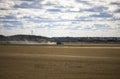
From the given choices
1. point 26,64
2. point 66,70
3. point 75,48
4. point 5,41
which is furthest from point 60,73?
point 75,48

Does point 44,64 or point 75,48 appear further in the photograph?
point 75,48

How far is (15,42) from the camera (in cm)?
915

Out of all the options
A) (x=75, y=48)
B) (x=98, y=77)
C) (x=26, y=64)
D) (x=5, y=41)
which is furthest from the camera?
(x=75, y=48)

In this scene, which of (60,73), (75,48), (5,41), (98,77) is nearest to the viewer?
(98,77)

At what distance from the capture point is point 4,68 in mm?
5617

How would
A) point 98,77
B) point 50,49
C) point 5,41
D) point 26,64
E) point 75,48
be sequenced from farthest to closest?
point 75,48 < point 50,49 < point 5,41 < point 26,64 < point 98,77

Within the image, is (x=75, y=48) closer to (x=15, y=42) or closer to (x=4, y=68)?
(x=15, y=42)

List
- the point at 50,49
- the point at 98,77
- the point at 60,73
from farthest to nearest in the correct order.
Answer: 1. the point at 50,49
2. the point at 60,73
3. the point at 98,77

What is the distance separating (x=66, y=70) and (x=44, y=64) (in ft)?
3.17

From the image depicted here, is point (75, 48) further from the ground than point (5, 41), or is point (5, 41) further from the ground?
point (5, 41)

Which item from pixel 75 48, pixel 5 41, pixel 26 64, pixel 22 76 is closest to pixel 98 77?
pixel 22 76

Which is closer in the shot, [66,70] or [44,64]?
[66,70]

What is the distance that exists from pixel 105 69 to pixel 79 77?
915 millimetres

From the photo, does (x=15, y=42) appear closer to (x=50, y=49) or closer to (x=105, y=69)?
(x=50, y=49)
